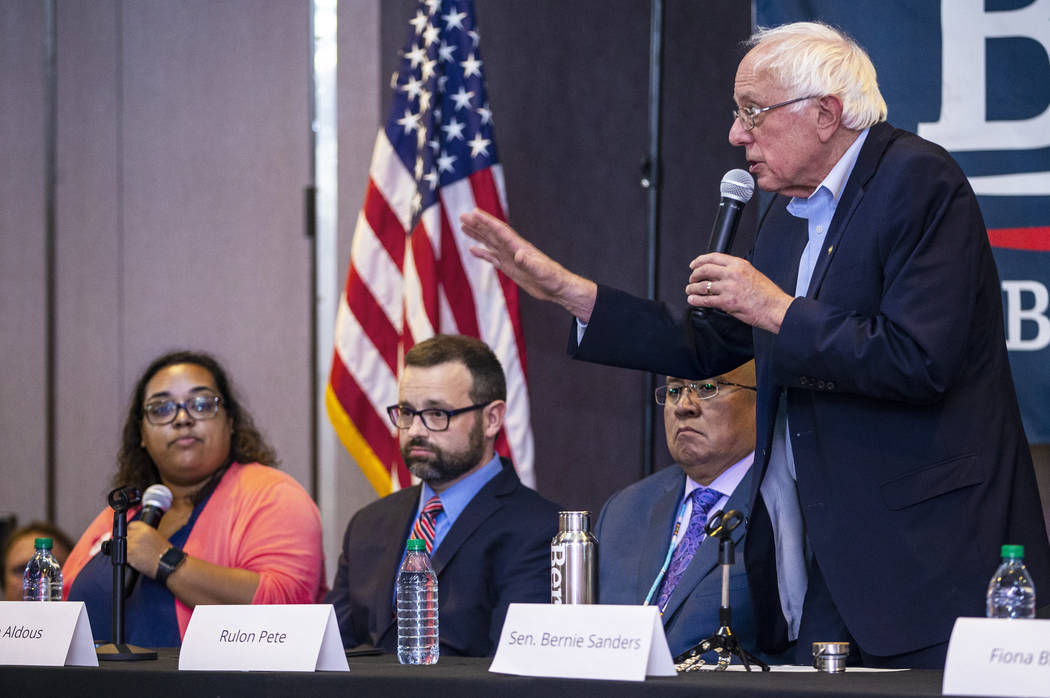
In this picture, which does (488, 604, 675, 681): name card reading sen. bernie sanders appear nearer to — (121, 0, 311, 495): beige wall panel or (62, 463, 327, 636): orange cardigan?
(62, 463, 327, 636): orange cardigan

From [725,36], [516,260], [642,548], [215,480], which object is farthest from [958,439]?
[725,36]

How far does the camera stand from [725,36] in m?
4.02

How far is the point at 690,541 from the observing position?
2.82 metres

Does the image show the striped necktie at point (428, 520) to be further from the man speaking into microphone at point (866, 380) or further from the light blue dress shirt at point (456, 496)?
the man speaking into microphone at point (866, 380)

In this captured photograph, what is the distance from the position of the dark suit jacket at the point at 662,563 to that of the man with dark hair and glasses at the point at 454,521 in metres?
0.16

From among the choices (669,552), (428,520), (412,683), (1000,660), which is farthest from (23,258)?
(1000,660)

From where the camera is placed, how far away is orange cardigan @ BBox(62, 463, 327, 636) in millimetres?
3143

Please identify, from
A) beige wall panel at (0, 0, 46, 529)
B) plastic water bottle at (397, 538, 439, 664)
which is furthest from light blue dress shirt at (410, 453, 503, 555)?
beige wall panel at (0, 0, 46, 529)

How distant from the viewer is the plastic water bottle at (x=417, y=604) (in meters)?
Answer: 2.01

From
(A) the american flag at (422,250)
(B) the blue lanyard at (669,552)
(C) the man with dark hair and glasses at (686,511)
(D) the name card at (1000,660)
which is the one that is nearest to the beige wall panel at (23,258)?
(A) the american flag at (422,250)

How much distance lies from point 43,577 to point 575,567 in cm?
121

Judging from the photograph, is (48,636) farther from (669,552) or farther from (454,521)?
(669,552)

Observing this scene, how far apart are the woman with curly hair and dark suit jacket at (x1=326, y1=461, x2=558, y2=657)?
0.17 meters

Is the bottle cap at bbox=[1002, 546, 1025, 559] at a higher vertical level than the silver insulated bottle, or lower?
higher
